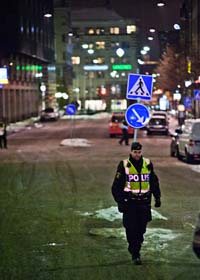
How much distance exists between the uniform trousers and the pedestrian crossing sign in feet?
19.7

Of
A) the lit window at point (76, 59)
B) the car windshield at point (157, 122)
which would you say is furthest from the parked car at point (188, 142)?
the lit window at point (76, 59)

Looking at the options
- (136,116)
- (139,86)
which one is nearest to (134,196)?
(139,86)

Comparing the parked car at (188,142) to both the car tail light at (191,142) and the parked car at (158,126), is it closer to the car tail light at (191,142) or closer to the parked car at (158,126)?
the car tail light at (191,142)

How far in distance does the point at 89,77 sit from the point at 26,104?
52.4 metres

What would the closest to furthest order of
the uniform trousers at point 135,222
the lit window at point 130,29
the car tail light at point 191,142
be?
the uniform trousers at point 135,222 → the car tail light at point 191,142 → the lit window at point 130,29

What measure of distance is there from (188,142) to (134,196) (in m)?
17.9

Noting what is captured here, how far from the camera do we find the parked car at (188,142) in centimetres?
2636

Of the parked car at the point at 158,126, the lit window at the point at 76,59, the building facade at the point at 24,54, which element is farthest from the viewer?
the lit window at the point at 76,59

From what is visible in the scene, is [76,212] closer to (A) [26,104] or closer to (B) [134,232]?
(B) [134,232]

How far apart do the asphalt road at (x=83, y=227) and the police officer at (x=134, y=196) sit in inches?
15.0

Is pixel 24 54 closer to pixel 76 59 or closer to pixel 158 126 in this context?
pixel 158 126

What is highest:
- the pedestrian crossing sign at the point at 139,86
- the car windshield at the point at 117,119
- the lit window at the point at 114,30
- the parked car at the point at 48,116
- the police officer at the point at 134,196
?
the lit window at the point at 114,30

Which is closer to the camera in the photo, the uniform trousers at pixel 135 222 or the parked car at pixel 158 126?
the uniform trousers at pixel 135 222

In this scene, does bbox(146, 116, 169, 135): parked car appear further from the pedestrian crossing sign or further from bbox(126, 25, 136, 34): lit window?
bbox(126, 25, 136, 34): lit window
